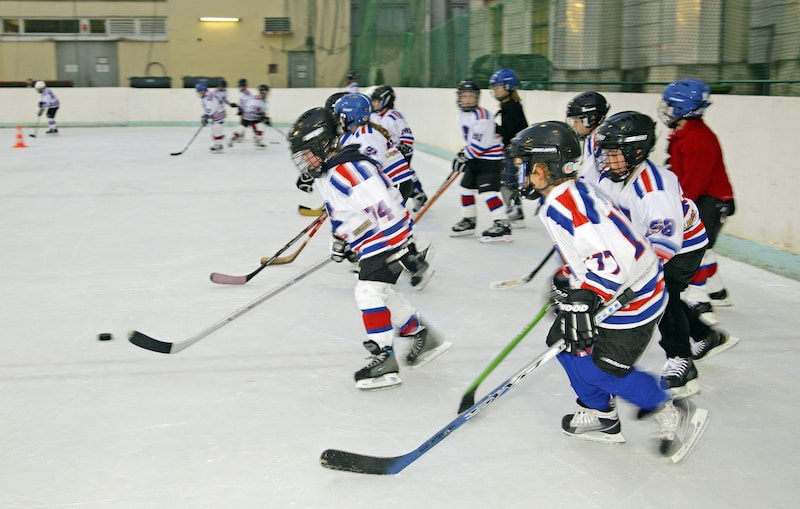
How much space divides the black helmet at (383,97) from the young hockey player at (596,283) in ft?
12.3

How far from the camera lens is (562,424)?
9.22 ft

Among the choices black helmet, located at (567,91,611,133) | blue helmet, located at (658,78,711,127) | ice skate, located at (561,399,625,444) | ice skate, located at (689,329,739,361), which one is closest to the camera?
ice skate, located at (561,399,625,444)

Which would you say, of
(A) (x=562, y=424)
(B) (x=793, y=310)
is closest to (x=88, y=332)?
(A) (x=562, y=424)

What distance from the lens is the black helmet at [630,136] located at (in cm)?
279

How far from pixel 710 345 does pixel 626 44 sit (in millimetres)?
4059

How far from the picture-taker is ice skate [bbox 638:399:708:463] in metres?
2.55

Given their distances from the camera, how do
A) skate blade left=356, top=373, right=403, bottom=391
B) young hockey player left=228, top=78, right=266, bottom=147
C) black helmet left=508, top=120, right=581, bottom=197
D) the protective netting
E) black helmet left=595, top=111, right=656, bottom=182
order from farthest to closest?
young hockey player left=228, top=78, right=266, bottom=147
the protective netting
skate blade left=356, top=373, right=403, bottom=391
black helmet left=595, top=111, right=656, bottom=182
black helmet left=508, top=120, right=581, bottom=197

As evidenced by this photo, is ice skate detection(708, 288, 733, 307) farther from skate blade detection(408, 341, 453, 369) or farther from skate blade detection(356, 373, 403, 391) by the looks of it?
skate blade detection(356, 373, 403, 391)

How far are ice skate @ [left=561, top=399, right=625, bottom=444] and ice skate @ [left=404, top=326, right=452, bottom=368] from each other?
85cm

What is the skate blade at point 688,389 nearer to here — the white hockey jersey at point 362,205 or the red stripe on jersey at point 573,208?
the red stripe on jersey at point 573,208

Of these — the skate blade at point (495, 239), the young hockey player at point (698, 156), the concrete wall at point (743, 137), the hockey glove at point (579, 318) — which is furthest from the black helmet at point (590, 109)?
the hockey glove at point (579, 318)

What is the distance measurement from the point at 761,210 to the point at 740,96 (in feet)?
2.50

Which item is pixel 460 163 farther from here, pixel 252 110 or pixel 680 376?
pixel 252 110

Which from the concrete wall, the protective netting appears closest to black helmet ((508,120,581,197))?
the concrete wall
